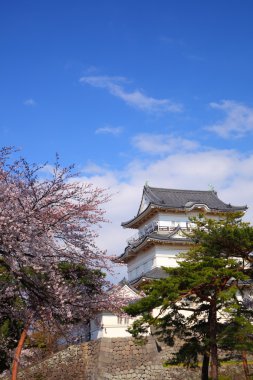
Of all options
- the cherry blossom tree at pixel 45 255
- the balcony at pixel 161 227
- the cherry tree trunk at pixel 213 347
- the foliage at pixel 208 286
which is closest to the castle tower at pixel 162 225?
the balcony at pixel 161 227

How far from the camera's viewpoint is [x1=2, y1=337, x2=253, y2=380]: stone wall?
20.8 m

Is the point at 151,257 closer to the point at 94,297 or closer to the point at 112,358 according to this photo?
the point at 112,358

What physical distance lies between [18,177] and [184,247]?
Answer: 21.6 meters

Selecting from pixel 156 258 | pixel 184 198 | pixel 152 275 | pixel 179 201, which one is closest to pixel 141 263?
pixel 156 258

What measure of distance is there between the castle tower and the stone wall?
4927 millimetres

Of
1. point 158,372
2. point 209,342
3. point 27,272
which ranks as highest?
point 27,272

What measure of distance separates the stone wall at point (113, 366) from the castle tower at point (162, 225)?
4927 mm

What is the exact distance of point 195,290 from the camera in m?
14.0

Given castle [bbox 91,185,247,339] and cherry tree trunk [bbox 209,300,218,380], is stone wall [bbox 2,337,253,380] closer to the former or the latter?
castle [bbox 91,185,247,339]

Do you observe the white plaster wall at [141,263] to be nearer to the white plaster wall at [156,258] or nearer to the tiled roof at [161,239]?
the white plaster wall at [156,258]

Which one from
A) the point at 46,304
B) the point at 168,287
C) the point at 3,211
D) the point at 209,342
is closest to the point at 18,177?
the point at 3,211

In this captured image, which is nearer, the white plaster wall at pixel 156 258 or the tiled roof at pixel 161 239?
the tiled roof at pixel 161 239

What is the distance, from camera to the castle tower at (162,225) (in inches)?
1087

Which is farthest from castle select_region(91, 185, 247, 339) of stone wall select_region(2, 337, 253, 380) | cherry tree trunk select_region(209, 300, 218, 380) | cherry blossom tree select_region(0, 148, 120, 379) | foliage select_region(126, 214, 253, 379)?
cherry blossom tree select_region(0, 148, 120, 379)
